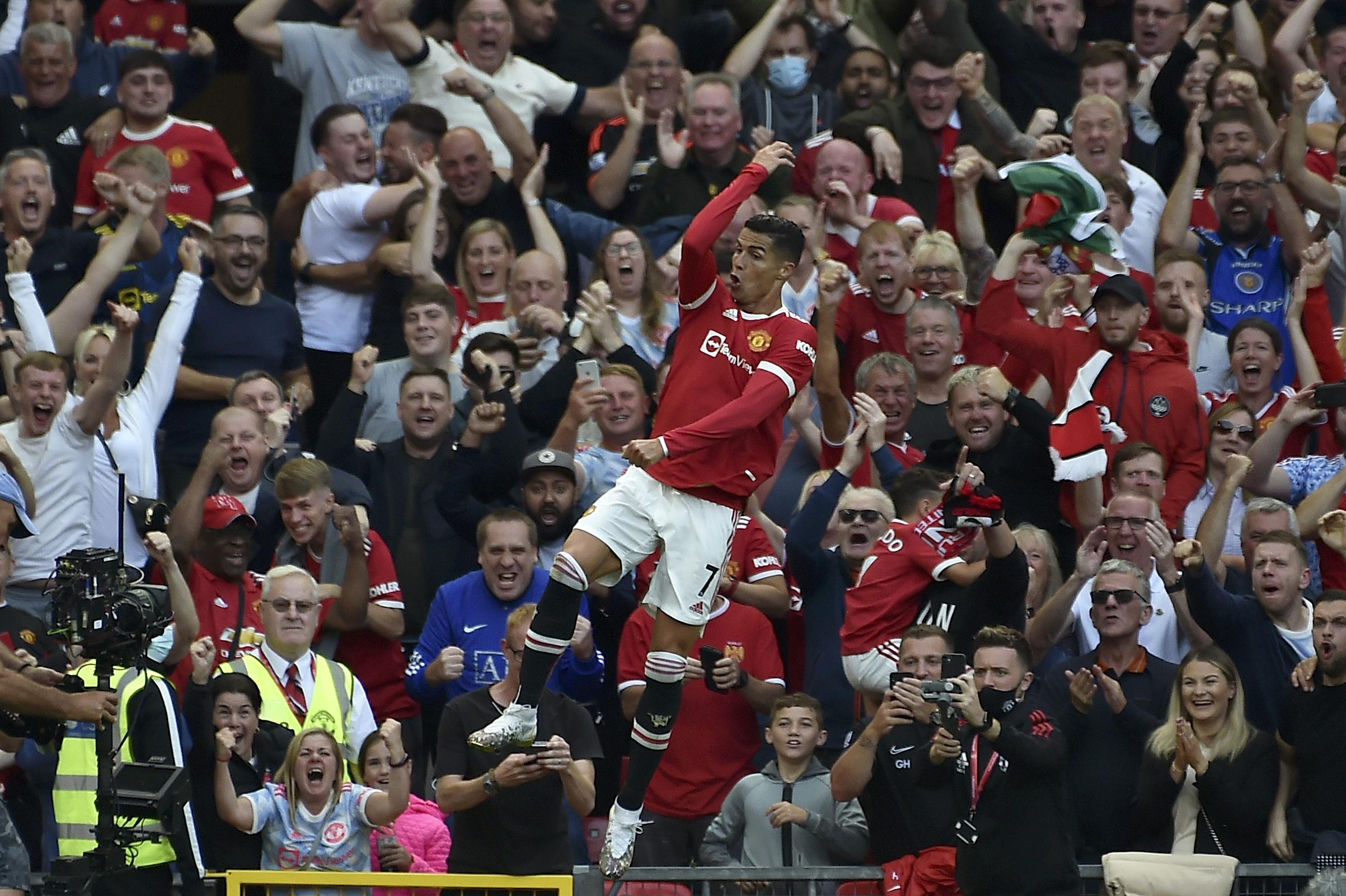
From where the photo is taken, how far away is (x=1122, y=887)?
8.56 metres

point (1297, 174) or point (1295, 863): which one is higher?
point (1297, 174)

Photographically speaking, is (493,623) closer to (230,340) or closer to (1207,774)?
(230,340)

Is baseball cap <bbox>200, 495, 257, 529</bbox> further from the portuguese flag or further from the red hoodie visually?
the portuguese flag

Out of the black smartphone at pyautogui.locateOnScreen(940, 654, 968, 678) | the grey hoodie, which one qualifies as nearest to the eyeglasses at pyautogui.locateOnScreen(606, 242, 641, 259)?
the grey hoodie

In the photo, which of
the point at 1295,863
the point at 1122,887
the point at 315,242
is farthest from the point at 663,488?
the point at 315,242

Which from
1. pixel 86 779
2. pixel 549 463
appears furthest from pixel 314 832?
pixel 549 463

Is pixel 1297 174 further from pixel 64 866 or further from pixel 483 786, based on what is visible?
pixel 64 866

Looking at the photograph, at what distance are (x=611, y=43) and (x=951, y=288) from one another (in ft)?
13.9

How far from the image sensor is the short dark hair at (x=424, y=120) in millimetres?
13516

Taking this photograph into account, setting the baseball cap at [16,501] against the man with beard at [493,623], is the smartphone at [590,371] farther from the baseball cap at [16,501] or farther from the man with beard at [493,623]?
the baseball cap at [16,501]

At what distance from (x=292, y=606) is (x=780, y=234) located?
309cm

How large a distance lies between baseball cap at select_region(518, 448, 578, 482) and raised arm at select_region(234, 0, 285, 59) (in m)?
4.69

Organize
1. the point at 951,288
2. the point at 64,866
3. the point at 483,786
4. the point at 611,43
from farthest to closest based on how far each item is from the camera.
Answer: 1. the point at 611,43
2. the point at 951,288
3. the point at 483,786
4. the point at 64,866

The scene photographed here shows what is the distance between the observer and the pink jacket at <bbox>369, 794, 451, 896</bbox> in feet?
30.8
